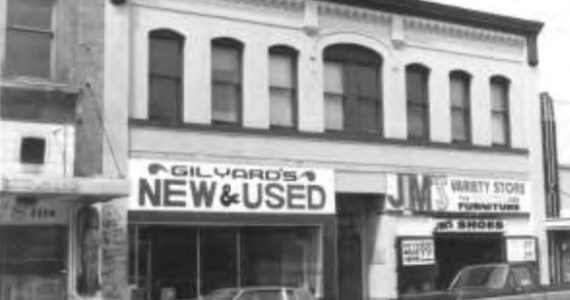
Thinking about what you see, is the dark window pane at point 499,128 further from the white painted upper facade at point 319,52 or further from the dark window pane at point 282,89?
the dark window pane at point 282,89

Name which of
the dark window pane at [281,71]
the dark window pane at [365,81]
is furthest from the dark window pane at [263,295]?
the dark window pane at [365,81]

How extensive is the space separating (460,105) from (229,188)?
9.27 meters

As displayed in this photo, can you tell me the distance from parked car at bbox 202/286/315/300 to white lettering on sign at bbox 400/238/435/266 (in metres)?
6.58

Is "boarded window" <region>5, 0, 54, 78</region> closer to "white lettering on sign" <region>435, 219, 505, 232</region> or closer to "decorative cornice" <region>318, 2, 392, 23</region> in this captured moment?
"decorative cornice" <region>318, 2, 392, 23</region>

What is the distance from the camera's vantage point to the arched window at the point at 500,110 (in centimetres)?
3147

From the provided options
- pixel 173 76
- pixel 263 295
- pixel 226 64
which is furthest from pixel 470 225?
pixel 263 295

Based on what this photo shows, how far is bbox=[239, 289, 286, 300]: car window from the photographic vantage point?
20.6 m

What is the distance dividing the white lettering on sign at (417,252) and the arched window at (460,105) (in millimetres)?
3642

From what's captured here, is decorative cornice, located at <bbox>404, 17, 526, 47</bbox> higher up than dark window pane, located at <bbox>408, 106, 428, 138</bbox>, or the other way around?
decorative cornice, located at <bbox>404, 17, 526, 47</bbox>

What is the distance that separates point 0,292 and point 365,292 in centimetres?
1095

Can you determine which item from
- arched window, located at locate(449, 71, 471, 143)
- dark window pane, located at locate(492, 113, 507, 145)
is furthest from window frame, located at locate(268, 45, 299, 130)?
dark window pane, located at locate(492, 113, 507, 145)

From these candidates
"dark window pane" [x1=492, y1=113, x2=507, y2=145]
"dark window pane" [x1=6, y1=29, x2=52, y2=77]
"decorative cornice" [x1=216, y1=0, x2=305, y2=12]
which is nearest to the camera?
"dark window pane" [x1=6, y1=29, x2=52, y2=77]

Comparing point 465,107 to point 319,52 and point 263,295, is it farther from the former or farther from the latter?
point 263,295

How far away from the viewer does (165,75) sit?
24500mm
